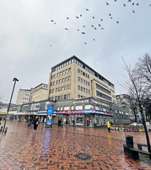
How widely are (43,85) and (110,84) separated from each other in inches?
1387

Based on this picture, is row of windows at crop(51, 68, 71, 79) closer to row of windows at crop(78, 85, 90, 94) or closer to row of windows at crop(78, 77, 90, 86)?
row of windows at crop(78, 77, 90, 86)

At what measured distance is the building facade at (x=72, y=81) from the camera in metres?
55.2

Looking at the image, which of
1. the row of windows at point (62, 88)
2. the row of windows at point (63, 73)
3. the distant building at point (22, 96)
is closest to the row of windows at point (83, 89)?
the row of windows at point (62, 88)

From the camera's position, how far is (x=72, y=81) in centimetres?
5475

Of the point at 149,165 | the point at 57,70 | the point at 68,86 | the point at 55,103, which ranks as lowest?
the point at 149,165

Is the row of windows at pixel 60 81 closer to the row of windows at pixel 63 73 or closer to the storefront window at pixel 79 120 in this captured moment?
the row of windows at pixel 63 73

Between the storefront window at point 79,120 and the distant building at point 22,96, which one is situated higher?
the distant building at point 22,96

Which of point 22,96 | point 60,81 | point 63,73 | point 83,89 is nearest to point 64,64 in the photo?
point 63,73

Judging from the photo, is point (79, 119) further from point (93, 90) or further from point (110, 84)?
point (110, 84)

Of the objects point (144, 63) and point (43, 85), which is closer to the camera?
point (144, 63)

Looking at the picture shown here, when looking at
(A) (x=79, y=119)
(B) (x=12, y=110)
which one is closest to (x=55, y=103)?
(A) (x=79, y=119)

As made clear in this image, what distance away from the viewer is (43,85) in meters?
87.4

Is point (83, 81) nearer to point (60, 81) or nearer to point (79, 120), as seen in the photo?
point (60, 81)

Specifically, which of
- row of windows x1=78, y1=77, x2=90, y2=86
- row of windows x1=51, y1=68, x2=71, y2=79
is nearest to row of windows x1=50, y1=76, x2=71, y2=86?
row of windows x1=51, y1=68, x2=71, y2=79
